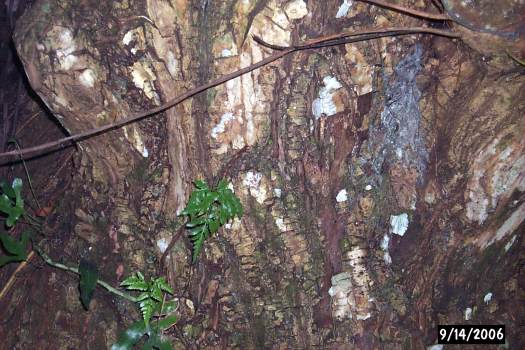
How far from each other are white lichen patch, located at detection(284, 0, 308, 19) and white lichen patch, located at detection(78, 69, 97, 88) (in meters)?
0.66

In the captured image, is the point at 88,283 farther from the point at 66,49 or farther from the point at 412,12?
the point at 412,12

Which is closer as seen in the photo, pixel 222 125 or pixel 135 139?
pixel 222 125

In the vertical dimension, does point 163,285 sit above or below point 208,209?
below

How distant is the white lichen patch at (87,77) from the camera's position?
160 centimetres

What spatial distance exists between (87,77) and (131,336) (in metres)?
0.92

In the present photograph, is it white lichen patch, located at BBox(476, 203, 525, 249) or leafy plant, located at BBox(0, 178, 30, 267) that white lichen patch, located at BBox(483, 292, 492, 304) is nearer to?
white lichen patch, located at BBox(476, 203, 525, 249)

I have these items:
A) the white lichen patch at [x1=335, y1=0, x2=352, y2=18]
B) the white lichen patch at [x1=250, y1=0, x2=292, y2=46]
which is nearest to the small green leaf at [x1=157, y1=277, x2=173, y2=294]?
the white lichen patch at [x1=250, y1=0, x2=292, y2=46]

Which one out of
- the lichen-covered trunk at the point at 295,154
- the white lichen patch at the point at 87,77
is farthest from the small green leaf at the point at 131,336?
the white lichen patch at the point at 87,77

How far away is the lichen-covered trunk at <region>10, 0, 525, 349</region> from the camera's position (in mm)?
1536

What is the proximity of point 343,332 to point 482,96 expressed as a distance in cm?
93

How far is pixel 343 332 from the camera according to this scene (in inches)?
67.9

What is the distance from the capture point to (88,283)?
1871 millimetres

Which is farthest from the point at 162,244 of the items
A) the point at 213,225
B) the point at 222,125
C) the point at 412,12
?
the point at 412,12

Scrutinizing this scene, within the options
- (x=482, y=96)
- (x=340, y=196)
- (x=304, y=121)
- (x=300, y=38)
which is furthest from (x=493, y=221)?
(x=300, y=38)
